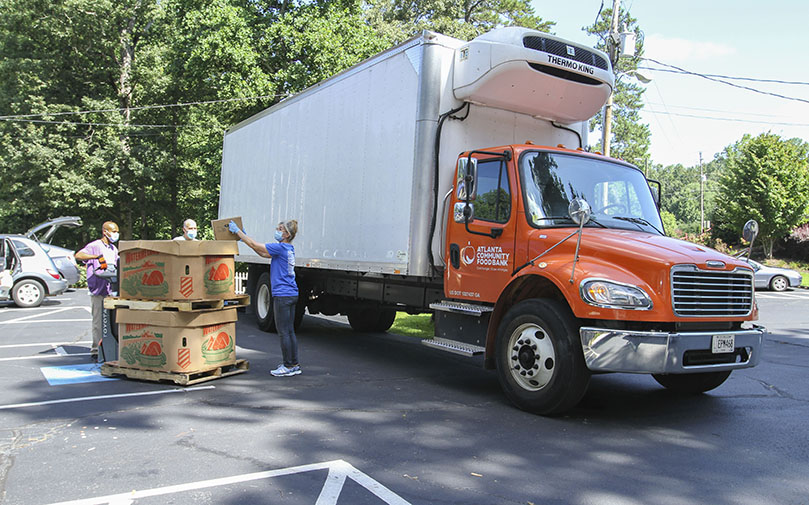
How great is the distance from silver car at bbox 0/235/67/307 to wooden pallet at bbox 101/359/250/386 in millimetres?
10301

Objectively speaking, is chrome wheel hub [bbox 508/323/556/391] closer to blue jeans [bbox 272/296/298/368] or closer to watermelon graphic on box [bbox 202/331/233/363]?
blue jeans [bbox 272/296/298/368]

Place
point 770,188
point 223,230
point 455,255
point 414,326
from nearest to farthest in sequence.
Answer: point 455,255, point 223,230, point 414,326, point 770,188

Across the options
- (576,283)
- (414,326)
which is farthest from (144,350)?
(414,326)

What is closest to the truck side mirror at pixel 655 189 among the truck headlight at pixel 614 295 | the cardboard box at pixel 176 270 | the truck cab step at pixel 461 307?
the truck headlight at pixel 614 295

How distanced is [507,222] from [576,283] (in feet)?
4.05

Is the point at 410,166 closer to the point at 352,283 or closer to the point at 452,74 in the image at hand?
the point at 452,74

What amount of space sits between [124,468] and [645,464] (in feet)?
12.1

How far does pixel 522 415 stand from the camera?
18.3 feet

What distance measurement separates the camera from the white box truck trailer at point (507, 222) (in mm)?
5156

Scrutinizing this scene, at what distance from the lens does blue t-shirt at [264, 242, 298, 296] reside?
23.8ft

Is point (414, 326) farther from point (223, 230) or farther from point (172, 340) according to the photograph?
point (172, 340)

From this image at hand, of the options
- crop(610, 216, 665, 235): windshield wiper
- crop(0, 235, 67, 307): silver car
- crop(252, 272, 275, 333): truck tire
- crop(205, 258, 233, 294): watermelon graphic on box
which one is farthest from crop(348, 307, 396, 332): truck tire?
crop(0, 235, 67, 307): silver car

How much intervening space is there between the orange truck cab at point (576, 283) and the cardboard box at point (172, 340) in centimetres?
263

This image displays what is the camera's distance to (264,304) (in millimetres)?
10961
